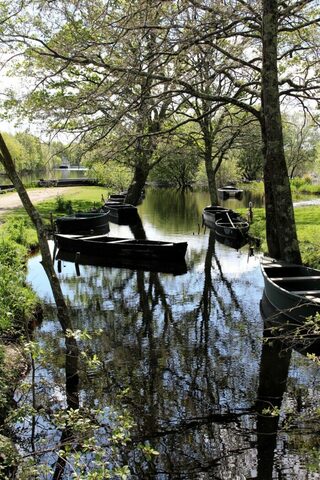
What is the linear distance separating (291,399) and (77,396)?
3.66 m

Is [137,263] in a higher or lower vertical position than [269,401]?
higher

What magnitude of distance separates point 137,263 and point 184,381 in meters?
10.9

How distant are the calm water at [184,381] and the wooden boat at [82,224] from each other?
8507 mm

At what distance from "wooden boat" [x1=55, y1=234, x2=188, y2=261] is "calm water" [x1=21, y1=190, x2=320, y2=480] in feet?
7.33

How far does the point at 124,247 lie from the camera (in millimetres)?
19812

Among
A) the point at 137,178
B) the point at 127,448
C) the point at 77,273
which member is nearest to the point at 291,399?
the point at 127,448

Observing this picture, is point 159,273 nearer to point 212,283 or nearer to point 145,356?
point 212,283

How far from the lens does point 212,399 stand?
834 cm

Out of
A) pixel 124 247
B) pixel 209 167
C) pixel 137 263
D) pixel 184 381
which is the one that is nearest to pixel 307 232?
pixel 137 263

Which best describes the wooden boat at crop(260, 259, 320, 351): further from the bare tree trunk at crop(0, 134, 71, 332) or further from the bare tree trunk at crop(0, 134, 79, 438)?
the bare tree trunk at crop(0, 134, 71, 332)

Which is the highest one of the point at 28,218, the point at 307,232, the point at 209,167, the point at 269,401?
the point at 209,167

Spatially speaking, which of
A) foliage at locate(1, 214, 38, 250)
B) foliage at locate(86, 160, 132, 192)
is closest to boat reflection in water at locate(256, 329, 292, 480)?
foliage at locate(1, 214, 38, 250)

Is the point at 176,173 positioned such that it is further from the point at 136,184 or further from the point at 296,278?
the point at 296,278

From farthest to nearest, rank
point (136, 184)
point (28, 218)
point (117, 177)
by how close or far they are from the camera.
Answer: point (117, 177) → point (136, 184) → point (28, 218)
